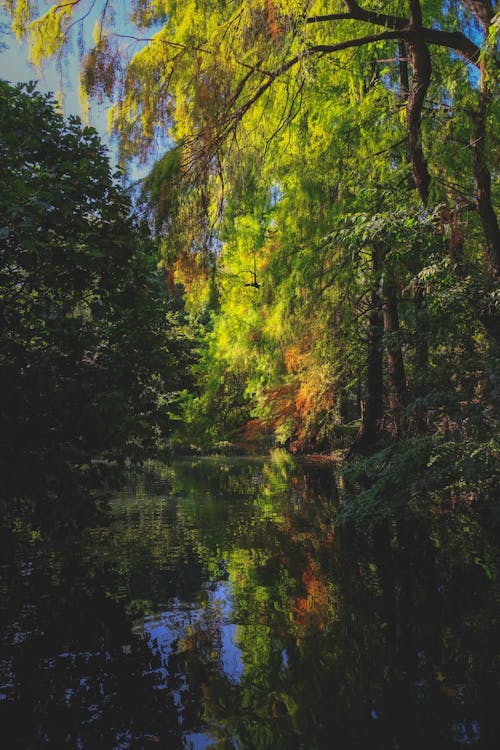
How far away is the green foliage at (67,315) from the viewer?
17.5 ft

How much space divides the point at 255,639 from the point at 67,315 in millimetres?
3688

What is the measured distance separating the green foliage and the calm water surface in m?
0.89

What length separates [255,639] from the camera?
5.25 metres

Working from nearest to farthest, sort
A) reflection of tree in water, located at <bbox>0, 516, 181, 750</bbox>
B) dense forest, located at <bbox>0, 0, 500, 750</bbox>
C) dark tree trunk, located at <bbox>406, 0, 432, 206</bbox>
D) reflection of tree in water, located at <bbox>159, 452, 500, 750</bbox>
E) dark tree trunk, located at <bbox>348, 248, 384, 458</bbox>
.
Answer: reflection of tree in water, located at <bbox>159, 452, 500, 750</bbox>, reflection of tree in water, located at <bbox>0, 516, 181, 750</bbox>, dense forest, located at <bbox>0, 0, 500, 750</bbox>, dark tree trunk, located at <bbox>406, 0, 432, 206</bbox>, dark tree trunk, located at <bbox>348, 248, 384, 458</bbox>

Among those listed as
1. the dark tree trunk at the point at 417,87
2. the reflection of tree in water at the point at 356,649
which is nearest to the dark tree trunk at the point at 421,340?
the dark tree trunk at the point at 417,87

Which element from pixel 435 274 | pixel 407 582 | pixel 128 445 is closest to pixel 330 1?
pixel 435 274

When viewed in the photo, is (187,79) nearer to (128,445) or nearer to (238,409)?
(128,445)

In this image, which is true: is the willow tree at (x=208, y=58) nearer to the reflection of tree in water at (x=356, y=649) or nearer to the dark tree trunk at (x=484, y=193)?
the dark tree trunk at (x=484, y=193)

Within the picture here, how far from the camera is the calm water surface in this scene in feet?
12.6

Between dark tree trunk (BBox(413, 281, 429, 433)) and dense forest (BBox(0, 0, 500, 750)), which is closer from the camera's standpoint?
dense forest (BBox(0, 0, 500, 750))

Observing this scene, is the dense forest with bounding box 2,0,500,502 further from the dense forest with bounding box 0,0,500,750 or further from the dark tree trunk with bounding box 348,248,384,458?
the dark tree trunk with bounding box 348,248,384,458

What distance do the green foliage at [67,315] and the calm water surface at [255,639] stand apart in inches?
35.1

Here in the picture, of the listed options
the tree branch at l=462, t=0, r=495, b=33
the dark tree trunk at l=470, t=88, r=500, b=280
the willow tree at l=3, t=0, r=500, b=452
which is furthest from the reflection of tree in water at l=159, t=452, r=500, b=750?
the tree branch at l=462, t=0, r=495, b=33

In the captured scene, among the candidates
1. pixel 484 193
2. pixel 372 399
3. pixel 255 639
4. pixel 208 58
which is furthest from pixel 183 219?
pixel 372 399
